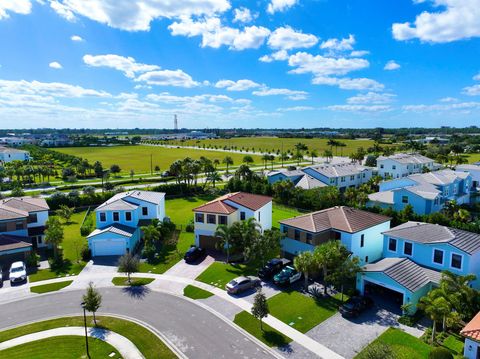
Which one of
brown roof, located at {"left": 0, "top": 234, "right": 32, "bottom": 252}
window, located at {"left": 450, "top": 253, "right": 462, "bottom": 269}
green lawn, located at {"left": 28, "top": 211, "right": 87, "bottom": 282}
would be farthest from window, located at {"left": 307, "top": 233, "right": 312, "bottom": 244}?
brown roof, located at {"left": 0, "top": 234, "right": 32, "bottom": 252}

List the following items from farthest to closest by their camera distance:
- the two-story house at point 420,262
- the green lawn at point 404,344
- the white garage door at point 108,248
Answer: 1. the white garage door at point 108,248
2. the two-story house at point 420,262
3. the green lawn at point 404,344

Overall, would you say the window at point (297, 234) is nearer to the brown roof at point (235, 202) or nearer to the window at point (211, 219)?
the brown roof at point (235, 202)

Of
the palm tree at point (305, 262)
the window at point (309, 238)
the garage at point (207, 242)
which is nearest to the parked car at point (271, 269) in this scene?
the window at point (309, 238)

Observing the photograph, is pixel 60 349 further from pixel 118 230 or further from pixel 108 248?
pixel 118 230

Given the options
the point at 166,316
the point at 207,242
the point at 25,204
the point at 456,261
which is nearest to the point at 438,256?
the point at 456,261

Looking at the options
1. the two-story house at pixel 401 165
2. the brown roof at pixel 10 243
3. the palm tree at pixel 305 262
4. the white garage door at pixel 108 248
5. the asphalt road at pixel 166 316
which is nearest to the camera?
the asphalt road at pixel 166 316

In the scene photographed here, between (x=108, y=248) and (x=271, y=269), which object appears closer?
(x=271, y=269)

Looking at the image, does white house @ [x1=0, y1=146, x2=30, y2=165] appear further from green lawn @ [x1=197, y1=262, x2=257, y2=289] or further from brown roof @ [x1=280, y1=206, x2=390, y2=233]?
→ brown roof @ [x1=280, y1=206, x2=390, y2=233]
